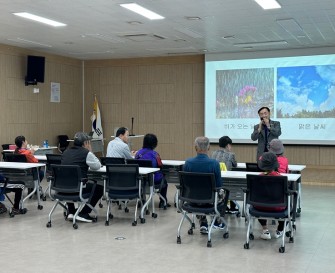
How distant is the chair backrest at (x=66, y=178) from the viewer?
233 inches

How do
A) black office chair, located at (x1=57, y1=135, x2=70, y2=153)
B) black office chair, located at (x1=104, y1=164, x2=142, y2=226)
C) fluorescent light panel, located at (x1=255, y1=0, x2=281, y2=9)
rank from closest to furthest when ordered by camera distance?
1. black office chair, located at (x1=104, y1=164, x2=142, y2=226)
2. fluorescent light panel, located at (x1=255, y1=0, x2=281, y2=9)
3. black office chair, located at (x1=57, y1=135, x2=70, y2=153)

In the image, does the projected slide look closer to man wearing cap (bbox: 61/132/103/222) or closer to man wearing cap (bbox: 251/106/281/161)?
man wearing cap (bbox: 251/106/281/161)

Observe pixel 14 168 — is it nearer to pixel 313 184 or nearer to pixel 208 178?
pixel 208 178

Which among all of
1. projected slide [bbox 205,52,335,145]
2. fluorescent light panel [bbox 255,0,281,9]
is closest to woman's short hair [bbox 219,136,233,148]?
fluorescent light panel [bbox 255,0,281,9]

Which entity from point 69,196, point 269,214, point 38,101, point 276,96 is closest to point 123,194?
point 69,196

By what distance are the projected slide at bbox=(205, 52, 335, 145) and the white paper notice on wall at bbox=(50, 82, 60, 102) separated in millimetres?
4030

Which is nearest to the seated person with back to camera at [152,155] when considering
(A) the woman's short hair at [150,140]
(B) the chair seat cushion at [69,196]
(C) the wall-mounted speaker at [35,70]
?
(A) the woman's short hair at [150,140]

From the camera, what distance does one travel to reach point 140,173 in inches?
239

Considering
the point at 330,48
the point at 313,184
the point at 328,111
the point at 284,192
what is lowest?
A: the point at 313,184

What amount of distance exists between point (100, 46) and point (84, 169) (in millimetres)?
5266

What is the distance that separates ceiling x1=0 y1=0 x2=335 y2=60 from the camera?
22.7 ft

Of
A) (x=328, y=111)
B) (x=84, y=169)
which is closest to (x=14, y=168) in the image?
(x=84, y=169)

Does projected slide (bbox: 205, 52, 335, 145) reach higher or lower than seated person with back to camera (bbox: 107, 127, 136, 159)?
higher

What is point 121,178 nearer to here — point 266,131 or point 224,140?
point 224,140
